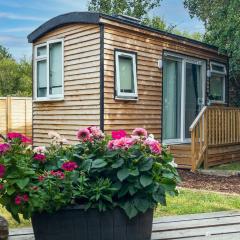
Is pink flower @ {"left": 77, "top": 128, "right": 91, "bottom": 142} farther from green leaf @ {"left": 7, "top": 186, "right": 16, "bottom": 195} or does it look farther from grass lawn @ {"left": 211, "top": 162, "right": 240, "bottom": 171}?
grass lawn @ {"left": 211, "top": 162, "right": 240, "bottom": 171}

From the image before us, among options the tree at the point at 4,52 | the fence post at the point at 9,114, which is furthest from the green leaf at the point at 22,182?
the tree at the point at 4,52

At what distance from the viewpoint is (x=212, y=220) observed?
3.68 m

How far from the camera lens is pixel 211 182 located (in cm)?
768

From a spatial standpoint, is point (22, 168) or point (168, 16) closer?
point (22, 168)

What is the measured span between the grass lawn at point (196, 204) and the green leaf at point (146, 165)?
169 cm

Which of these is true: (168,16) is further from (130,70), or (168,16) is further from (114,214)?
(114,214)

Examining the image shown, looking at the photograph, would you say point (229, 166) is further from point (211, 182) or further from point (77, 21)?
point (77, 21)

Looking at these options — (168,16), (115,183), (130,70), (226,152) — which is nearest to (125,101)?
(130,70)

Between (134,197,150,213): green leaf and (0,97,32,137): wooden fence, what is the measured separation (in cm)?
1416

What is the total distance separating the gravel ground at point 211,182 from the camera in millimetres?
6964

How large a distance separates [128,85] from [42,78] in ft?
7.92

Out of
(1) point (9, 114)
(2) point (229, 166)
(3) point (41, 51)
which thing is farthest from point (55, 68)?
(1) point (9, 114)

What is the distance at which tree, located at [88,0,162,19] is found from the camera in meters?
24.5

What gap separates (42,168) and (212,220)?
1.53 metres
